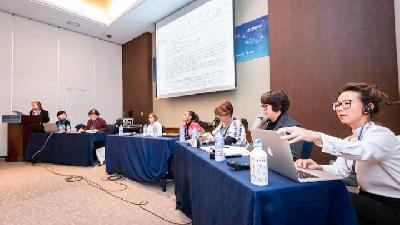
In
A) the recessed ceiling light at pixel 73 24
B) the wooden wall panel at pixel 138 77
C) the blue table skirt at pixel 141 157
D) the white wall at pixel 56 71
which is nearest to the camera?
the blue table skirt at pixel 141 157

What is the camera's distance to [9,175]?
4.00m

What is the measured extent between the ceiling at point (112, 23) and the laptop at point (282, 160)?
4.95 meters

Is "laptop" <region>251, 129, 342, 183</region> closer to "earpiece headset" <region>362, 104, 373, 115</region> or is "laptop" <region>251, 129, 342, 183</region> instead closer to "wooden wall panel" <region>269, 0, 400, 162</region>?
"earpiece headset" <region>362, 104, 373, 115</region>

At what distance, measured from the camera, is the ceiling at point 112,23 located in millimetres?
5426

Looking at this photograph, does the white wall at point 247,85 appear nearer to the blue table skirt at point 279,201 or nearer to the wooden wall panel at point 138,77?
the wooden wall panel at point 138,77

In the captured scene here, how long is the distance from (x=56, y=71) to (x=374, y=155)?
736 centimetres

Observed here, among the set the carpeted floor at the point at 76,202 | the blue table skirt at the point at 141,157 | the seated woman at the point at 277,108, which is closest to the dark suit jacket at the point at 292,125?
the seated woman at the point at 277,108

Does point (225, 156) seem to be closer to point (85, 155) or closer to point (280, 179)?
point (280, 179)

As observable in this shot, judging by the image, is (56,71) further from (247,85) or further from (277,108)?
(277,108)

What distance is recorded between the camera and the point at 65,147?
4719mm

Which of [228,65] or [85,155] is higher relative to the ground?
[228,65]

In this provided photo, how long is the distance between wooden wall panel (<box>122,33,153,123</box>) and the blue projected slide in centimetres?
308

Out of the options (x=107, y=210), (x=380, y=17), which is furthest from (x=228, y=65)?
(x=107, y=210)

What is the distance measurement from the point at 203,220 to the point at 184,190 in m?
0.76
